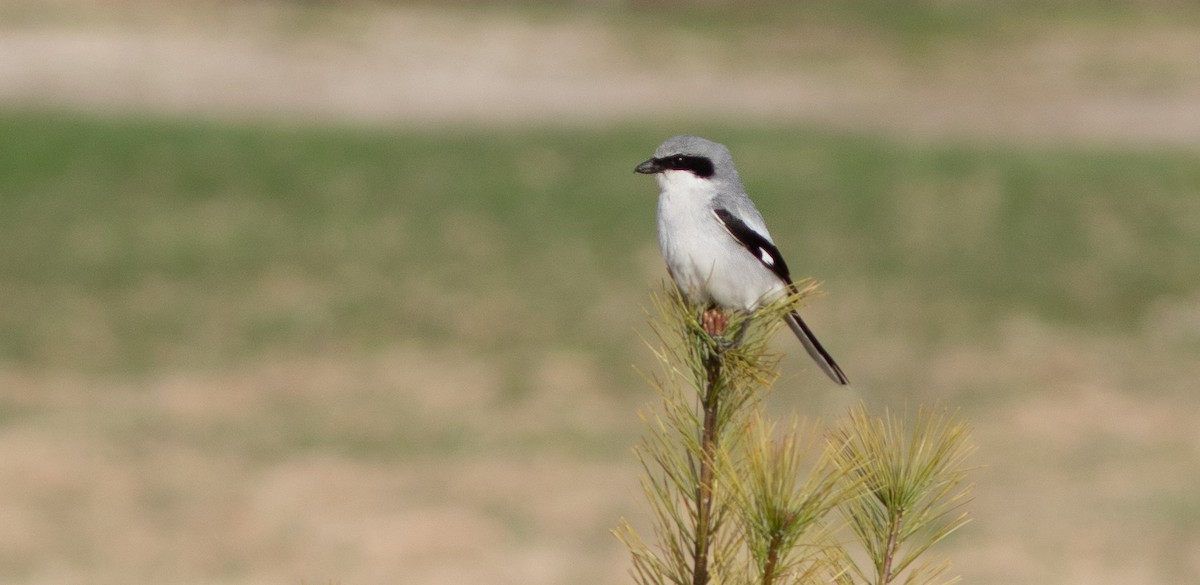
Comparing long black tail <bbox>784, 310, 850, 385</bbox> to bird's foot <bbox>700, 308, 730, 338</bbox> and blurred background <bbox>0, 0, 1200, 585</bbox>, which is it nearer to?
bird's foot <bbox>700, 308, 730, 338</bbox>

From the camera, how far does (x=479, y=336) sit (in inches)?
723

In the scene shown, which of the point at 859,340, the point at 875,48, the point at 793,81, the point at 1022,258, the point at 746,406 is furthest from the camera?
the point at 875,48

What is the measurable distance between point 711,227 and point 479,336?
1306 cm

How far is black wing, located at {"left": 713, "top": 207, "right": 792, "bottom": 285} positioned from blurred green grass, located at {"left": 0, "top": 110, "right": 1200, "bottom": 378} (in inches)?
480

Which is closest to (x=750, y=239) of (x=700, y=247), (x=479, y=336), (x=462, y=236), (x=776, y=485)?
(x=700, y=247)

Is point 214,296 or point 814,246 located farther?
point 814,246

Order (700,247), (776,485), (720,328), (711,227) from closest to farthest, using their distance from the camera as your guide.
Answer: (776,485), (720,328), (700,247), (711,227)

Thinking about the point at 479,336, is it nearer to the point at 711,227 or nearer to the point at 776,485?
the point at 711,227

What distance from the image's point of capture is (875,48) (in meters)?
35.6

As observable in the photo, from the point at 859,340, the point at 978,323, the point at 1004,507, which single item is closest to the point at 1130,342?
the point at 978,323

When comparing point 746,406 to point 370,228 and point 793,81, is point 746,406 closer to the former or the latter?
point 370,228

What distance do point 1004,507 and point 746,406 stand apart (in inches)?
456

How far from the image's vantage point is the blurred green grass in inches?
725

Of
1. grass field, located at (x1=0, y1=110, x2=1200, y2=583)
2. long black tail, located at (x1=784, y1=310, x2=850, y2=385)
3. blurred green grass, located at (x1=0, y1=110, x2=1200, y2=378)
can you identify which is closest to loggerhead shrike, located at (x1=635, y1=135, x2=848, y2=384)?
long black tail, located at (x1=784, y1=310, x2=850, y2=385)
